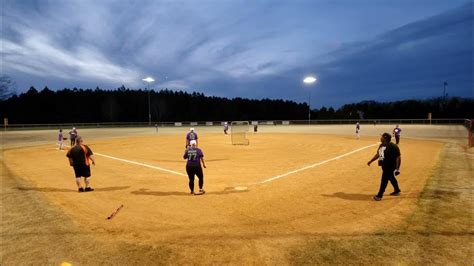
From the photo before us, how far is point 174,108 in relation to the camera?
143000mm

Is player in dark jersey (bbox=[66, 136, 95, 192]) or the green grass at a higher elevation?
player in dark jersey (bbox=[66, 136, 95, 192])

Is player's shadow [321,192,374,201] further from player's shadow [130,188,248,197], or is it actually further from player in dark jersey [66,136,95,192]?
A: player in dark jersey [66,136,95,192]

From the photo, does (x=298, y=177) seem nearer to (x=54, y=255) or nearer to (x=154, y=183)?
(x=154, y=183)

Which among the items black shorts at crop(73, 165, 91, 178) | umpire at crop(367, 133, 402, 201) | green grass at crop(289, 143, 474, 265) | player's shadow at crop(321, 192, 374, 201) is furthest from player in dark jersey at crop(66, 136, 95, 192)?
umpire at crop(367, 133, 402, 201)

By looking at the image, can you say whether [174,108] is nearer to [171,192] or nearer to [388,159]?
[171,192]

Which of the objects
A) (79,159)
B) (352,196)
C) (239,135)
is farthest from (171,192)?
(239,135)

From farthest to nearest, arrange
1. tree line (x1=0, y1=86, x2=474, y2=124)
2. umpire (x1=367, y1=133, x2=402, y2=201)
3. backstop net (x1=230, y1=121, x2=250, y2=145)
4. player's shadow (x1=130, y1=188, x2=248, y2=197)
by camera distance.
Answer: tree line (x1=0, y1=86, x2=474, y2=124)
backstop net (x1=230, y1=121, x2=250, y2=145)
player's shadow (x1=130, y1=188, x2=248, y2=197)
umpire (x1=367, y1=133, x2=402, y2=201)

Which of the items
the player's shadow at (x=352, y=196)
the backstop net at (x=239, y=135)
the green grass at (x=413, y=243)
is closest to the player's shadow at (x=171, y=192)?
the player's shadow at (x=352, y=196)

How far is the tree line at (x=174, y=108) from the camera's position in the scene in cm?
9720

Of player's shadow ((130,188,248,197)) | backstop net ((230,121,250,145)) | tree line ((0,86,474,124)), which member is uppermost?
tree line ((0,86,474,124))

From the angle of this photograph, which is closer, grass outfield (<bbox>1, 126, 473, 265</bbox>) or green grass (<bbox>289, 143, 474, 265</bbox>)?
green grass (<bbox>289, 143, 474, 265</bbox>)

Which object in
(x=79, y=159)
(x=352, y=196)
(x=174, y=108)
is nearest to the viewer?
(x=352, y=196)

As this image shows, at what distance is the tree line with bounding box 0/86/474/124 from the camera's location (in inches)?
3827

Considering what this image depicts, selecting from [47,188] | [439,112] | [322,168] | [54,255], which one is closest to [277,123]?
[439,112]
